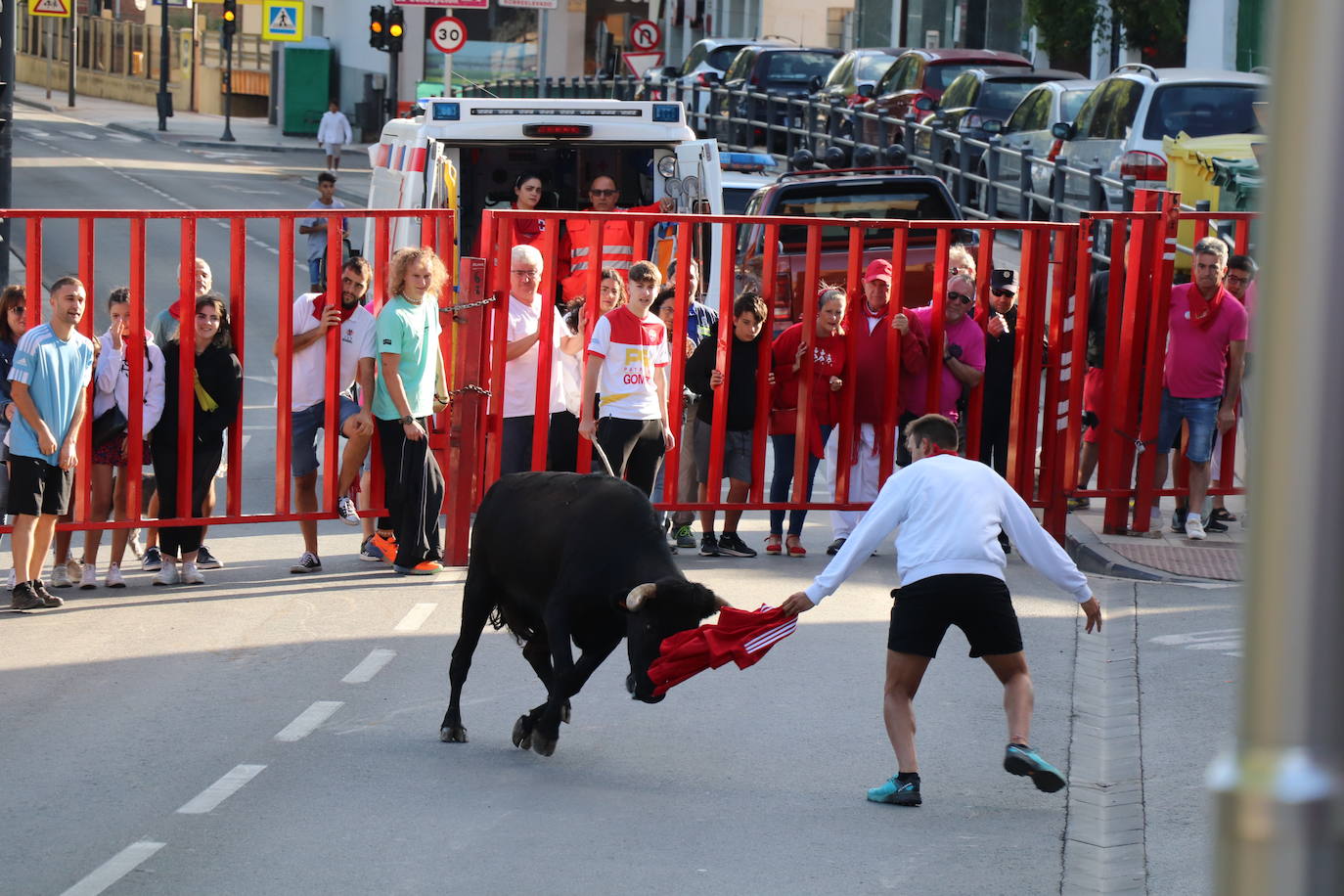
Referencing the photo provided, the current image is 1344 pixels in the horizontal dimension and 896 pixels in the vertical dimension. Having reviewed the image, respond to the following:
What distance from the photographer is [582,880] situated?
644 centimetres

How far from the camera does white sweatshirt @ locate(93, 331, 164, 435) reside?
11.0m

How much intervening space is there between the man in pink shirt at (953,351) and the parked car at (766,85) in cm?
2099

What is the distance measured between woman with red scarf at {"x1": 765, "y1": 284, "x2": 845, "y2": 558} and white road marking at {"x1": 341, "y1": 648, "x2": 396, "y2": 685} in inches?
137

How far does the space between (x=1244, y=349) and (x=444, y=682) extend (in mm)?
6277

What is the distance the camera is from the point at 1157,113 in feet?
71.6

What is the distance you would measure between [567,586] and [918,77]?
25.4 m

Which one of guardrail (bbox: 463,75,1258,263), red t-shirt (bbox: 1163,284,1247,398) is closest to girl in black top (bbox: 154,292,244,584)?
red t-shirt (bbox: 1163,284,1247,398)

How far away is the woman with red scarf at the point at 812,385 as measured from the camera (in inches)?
480

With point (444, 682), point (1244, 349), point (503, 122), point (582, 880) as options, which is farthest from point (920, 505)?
point (503, 122)

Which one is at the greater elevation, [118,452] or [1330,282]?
[1330,282]

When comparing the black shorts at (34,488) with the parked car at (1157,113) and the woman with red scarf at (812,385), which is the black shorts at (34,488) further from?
the parked car at (1157,113)

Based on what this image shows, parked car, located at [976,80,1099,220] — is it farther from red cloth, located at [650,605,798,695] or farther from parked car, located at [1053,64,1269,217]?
red cloth, located at [650,605,798,695]

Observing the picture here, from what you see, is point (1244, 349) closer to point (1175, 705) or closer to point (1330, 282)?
point (1175, 705)

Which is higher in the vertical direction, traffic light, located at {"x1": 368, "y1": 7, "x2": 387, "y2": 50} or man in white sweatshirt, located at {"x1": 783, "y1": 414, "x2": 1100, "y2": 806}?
traffic light, located at {"x1": 368, "y1": 7, "x2": 387, "y2": 50}
